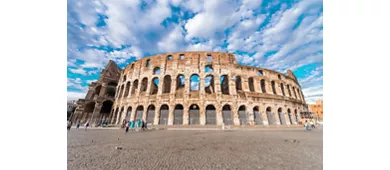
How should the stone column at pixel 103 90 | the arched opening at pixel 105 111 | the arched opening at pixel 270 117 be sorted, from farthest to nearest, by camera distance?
the stone column at pixel 103 90 → the arched opening at pixel 105 111 → the arched opening at pixel 270 117

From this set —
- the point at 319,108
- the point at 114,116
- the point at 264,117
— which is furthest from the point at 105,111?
the point at 319,108

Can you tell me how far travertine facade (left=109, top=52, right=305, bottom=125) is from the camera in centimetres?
1510

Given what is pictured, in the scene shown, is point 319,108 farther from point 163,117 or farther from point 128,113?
point 128,113

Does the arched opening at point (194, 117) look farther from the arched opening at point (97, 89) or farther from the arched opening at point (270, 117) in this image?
the arched opening at point (97, 89)

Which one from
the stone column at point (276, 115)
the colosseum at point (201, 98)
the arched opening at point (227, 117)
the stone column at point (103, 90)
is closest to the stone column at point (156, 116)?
the colosseum at point (201, 98)

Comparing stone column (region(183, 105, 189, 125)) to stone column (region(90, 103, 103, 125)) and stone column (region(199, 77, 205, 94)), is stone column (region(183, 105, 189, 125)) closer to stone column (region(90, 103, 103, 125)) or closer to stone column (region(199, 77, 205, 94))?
stone column (region(199, 77, 205, 94))

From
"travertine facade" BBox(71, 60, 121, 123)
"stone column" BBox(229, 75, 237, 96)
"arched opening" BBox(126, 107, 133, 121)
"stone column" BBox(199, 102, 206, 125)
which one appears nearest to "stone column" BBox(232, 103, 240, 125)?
"stone column" BBox(229, 75, 237, 96)

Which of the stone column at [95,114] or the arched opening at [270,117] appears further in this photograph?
the stone column at [95,114]

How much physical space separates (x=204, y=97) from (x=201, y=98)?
14.9 inches

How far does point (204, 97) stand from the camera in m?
15.3

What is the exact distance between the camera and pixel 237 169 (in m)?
2.45

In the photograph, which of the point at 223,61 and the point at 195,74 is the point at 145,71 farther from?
the point at 223,61

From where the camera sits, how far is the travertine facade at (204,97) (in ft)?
49.5

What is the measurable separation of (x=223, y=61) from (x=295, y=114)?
43.2 ft
